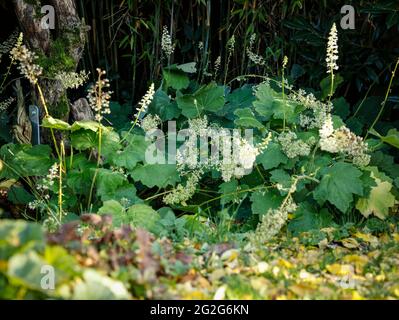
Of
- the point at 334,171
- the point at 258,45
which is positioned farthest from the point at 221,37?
the point at 334,171

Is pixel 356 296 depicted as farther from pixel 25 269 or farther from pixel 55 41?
pixel 55 41

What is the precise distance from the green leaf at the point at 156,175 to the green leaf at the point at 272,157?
500mm

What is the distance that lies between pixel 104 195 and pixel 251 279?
1385 mm

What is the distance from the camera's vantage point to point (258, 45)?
16.5ft

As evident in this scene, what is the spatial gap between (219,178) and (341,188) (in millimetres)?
840

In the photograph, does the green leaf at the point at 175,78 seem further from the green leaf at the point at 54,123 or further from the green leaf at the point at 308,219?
the green leaf at the point at 308,219

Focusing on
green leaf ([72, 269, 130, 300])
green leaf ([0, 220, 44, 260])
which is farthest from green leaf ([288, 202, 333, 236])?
green leaf ([0, 220, 44, 260])

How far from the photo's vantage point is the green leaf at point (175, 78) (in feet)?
14.9

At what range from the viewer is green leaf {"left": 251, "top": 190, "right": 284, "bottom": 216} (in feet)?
12.1

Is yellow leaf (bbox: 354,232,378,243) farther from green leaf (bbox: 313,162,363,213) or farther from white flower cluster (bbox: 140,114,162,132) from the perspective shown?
white flower cluster (bbox: 140,114,162,132)

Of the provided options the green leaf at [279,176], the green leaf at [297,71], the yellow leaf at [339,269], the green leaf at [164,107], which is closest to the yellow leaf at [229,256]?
the yellow leaf at [339,269]

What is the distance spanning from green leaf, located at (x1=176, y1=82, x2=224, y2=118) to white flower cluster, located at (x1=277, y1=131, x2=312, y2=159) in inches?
23.2

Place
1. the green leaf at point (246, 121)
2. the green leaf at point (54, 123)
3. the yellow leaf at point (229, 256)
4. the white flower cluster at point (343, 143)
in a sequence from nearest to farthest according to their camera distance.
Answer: the yellow leaf at point (229, 256) < the white flower cluster at point (343, 143) < the green leaf at point (54, 123) < the green leaf at point (246, 121)
